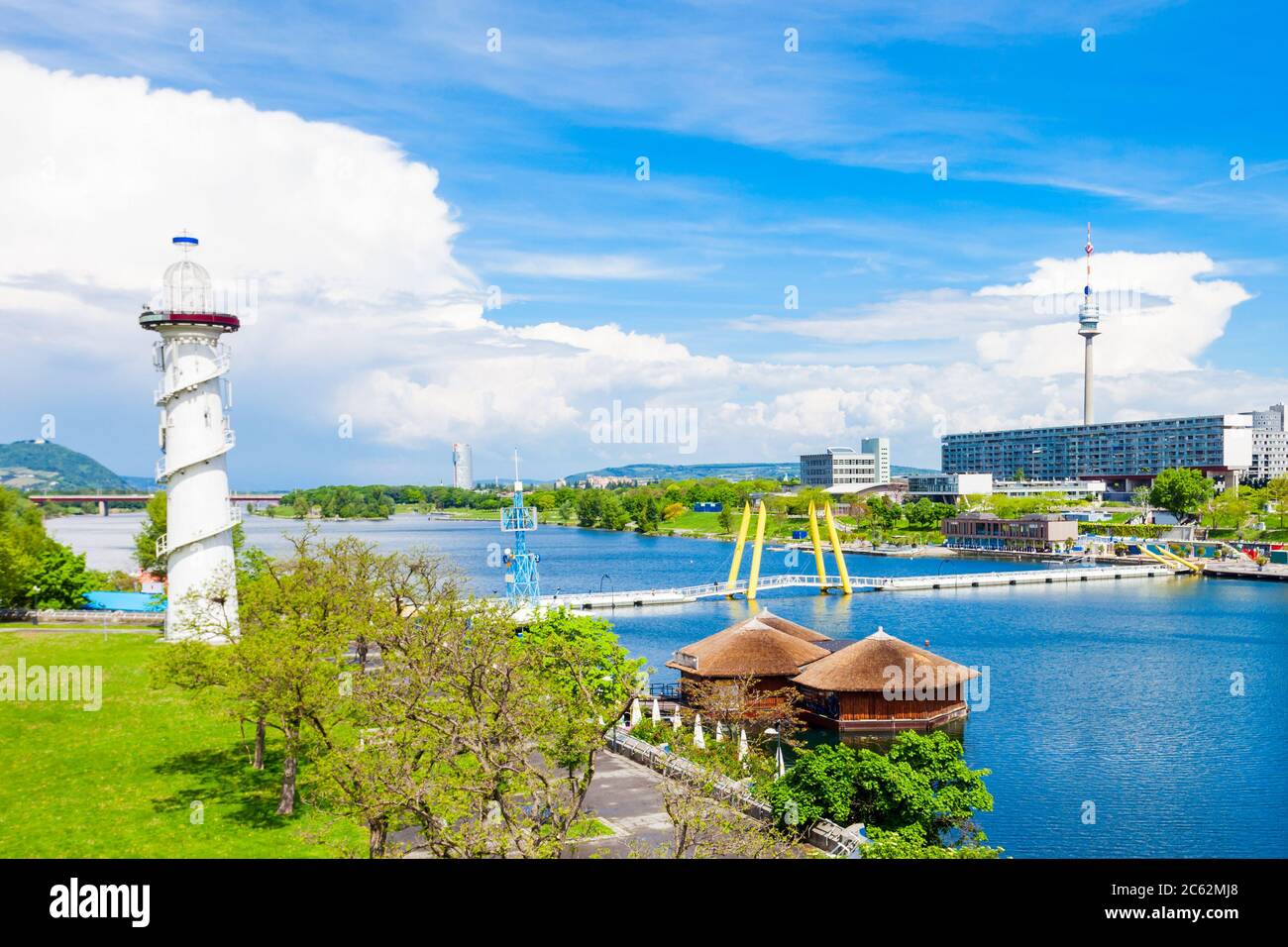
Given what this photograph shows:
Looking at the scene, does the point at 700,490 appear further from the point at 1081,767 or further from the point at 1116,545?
the point at 1081,767

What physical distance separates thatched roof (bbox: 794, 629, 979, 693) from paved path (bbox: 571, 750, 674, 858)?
29.6 feet

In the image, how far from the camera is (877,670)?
29.2 meters

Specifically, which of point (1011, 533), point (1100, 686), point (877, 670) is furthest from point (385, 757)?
point (1011, 533)

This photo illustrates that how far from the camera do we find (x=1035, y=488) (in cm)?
14275

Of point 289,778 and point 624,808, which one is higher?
point 289,778

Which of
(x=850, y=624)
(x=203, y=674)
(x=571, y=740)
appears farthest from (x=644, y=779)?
(x=850, y=624)

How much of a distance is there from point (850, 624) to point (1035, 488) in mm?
102855

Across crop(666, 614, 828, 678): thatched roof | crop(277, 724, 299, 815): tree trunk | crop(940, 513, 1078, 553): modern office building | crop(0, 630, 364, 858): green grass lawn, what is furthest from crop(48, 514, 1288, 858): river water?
crop(0, 630, 364, 858): green grass lawn

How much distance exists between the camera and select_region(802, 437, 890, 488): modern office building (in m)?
174

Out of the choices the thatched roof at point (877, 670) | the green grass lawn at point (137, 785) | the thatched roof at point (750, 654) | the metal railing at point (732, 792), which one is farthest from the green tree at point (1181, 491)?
the green grass lawn at point (137, 785)

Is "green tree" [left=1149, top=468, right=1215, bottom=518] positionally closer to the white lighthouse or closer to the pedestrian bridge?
the pedestrian bridge

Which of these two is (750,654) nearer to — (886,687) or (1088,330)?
(886,687)

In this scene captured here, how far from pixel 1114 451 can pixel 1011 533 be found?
67125mm

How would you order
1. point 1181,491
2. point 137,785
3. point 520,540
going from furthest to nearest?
point 1181,491
point 520,540
point 137,785
